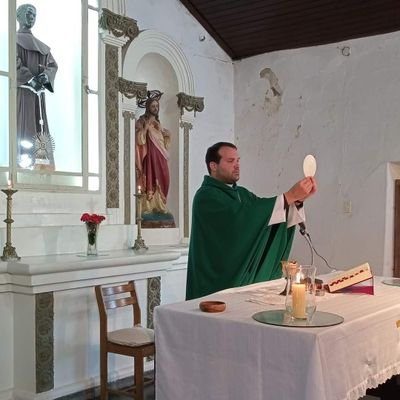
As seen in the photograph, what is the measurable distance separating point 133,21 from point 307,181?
292cm

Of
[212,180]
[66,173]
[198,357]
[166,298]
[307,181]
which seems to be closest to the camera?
[198,357]

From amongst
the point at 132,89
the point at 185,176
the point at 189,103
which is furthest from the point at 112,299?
the point at 189,103

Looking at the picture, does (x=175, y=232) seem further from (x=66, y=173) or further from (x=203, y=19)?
(x=203, y=19)

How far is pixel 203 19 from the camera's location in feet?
19.4

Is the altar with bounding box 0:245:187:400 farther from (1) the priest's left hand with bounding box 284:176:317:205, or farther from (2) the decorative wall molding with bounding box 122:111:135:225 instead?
(1) the priest's left hand with bounding box 284:176:317:205

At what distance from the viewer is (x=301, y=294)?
207 cm

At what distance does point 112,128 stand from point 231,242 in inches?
87.4

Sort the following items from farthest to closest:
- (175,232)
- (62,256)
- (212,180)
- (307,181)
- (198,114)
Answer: (198,114), (175,232), (62,256), (212,180), (307,181)

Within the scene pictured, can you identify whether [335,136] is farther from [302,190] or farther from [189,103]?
[302,190]

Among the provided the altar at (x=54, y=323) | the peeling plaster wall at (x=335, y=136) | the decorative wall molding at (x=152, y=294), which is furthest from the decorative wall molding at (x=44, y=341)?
the peeling plaster wall at (x=335, y=136)

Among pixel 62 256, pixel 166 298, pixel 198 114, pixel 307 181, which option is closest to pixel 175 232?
pixel 166 298

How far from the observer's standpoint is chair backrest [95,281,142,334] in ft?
11.7

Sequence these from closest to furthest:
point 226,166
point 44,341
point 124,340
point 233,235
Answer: point 233,235, point 226,166, point 124,340, point 44,341

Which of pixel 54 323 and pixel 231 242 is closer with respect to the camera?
pixel 231 242
